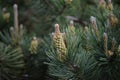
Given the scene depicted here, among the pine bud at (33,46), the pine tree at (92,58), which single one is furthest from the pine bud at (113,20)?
the pine bud at (33,46)

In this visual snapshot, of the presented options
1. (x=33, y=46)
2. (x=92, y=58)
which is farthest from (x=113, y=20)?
(x=33, y=46)

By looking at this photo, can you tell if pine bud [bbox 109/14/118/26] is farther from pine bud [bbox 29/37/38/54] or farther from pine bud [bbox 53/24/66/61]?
pine bud [bbox 29/37/38/54]

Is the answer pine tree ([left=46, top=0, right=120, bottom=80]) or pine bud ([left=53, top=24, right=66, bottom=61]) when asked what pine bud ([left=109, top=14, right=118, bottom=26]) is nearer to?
pine tree ([left=46, top=0, right=120, bottom=80])

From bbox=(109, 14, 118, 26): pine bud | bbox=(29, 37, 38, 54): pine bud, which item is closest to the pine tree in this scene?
bbox=(109, 14, 118, 26): pine bud

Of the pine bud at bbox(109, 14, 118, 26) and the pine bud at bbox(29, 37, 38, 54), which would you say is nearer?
the pine bud at bbox(109, 14, 118, 26)

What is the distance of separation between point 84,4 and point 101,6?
322mm

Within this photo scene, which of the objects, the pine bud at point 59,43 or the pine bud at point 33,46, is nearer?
the pine bud at point 59,43

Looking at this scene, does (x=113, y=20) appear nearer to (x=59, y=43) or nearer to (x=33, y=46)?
(x=59, y=43)

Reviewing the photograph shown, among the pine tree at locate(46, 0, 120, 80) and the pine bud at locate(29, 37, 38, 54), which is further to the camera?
the pine bud at locate(29, 37, 38, 54)

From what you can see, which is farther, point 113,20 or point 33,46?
point 33,46

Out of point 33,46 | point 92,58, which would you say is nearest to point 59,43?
point 92,58

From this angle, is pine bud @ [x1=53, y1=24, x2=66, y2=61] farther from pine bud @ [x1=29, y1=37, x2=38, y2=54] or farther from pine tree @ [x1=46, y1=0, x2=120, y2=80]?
pine bud @ [x1=29, y1=37, x2=38, y2=54]

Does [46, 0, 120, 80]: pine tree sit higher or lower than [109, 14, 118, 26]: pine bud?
lower

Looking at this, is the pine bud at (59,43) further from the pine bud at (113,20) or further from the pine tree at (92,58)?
the pine bud at (113,20)
